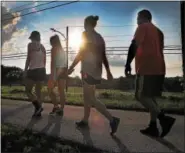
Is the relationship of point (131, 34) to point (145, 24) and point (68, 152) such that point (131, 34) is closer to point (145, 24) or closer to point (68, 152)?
point (145, 24)

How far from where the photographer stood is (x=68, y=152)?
2311mm

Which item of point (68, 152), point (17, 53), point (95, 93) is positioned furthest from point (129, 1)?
point (68, 152)

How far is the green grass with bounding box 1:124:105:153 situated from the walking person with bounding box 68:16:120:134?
1.09 ft

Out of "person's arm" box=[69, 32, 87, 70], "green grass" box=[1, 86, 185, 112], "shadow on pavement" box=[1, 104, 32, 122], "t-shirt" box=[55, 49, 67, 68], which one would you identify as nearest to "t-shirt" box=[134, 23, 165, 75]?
"green grass" box=[1, 86, 185, 112]

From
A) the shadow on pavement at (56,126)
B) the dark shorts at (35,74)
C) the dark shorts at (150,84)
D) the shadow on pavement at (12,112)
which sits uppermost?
the dark shorts at (35,74)

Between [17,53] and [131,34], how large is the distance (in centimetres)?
65

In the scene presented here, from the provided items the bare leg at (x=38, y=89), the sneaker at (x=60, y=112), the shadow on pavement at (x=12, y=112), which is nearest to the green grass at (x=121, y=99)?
the sneaker at (x=60, y=112)

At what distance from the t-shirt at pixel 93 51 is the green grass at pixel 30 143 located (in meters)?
0.57

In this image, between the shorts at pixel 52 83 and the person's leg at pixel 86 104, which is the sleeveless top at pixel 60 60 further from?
the person's leg at pixel 86 104

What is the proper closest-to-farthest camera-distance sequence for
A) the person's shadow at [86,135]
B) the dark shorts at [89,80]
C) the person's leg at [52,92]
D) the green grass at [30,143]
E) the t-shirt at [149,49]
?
the t-shirt at [149,49] → the dark shorts at [89,80] → the person's leg at [52,92] → the person's shadow at [86,135] → the green grass at [30,143]

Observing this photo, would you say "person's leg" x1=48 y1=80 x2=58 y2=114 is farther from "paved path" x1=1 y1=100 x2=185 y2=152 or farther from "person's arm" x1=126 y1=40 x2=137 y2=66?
"person's arm" x1=126 y1=40 x2=137 y2=66

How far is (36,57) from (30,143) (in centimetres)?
60

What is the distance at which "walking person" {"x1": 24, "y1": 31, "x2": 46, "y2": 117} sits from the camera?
2141 mm

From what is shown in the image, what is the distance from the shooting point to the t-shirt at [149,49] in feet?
6.04
